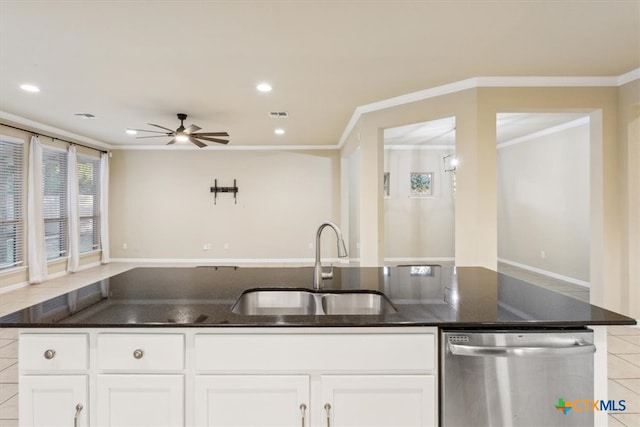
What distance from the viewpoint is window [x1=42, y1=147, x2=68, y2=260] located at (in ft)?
18.4

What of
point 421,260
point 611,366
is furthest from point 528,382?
point 421,260

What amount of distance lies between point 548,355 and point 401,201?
671 cm

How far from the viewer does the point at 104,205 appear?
6.93m

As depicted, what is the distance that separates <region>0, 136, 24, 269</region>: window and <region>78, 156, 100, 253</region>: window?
1.33 m

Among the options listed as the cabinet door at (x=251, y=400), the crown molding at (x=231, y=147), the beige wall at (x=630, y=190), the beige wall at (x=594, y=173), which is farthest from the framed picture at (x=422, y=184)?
the cabinet door at (x=251, y=400)

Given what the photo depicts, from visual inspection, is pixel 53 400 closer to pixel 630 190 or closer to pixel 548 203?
pixel 630 190

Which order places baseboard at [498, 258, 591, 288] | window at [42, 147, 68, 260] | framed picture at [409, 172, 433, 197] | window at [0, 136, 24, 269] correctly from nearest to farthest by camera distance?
window at [0, 136, 24, 269]
baseboard at [498, 258, 591, 288]
window at [42, 147, 68, 260]
framed picture at [409, 172, 433, 197]

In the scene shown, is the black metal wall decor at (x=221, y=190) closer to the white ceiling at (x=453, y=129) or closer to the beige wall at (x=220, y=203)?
the beige wall at (x=220, y=203)

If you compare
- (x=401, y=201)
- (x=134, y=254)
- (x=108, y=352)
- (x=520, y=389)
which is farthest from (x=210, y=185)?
(x=520, y=389)

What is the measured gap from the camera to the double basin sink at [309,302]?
5.45 feet

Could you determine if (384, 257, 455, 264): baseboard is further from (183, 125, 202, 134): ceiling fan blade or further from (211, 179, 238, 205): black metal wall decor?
(183, 125, 202, 134): ceiling fan blade

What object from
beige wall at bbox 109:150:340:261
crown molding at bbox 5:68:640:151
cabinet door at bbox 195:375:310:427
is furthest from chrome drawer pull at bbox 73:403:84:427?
beige wall at bbox 109:150:340:261

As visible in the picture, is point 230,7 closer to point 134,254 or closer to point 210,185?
point 210,185

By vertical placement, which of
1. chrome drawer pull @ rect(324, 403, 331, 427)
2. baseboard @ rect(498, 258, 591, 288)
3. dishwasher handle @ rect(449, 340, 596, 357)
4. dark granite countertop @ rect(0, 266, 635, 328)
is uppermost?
dark granite countertop @ rect(0, 266, 635, 328)
